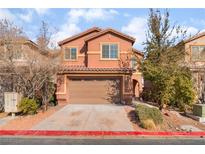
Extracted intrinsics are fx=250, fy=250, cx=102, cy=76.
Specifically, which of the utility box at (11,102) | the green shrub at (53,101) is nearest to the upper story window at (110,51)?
the green shrub at (53,101)

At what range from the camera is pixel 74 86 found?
20812mm

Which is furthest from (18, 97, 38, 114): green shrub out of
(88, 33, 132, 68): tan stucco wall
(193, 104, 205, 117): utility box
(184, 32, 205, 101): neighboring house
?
(184, 32, 205, 101): neighboring house

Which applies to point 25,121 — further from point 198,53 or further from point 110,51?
point 198,53

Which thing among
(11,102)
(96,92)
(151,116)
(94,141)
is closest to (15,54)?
(11,102)

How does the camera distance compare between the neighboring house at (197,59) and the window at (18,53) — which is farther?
the neighboring house at (197,59)

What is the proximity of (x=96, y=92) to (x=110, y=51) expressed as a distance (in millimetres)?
4983

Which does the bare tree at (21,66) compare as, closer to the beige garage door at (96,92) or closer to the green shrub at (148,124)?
the beige garage door at (96,92)

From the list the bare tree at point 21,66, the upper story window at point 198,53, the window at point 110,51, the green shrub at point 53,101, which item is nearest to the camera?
the bare tree at point 21,66

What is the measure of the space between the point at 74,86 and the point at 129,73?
4.68 meters

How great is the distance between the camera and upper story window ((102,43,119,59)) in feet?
77.3

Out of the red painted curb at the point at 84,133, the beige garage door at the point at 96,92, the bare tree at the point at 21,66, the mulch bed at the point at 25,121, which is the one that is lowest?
the red painted curb at the point at 84,133

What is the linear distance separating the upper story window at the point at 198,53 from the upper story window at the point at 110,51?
7.52 m

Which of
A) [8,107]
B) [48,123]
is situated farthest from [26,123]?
[8,107]

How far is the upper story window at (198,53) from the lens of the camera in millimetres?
24138
